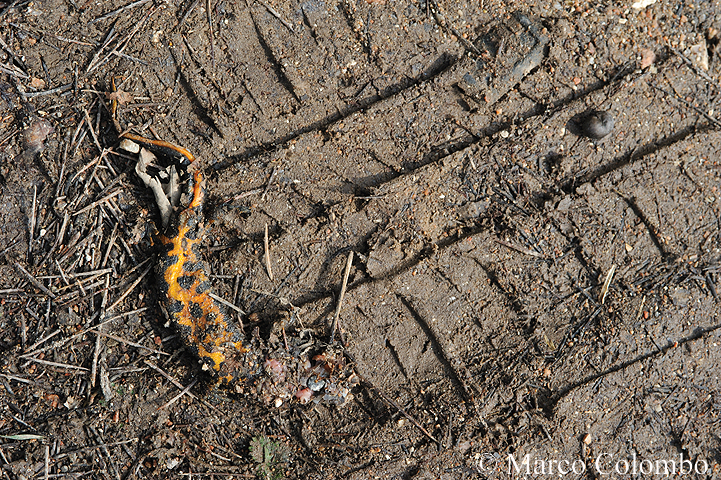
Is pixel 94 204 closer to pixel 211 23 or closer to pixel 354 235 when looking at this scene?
pixel 211 23

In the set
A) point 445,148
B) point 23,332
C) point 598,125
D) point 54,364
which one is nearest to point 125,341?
point 54,364

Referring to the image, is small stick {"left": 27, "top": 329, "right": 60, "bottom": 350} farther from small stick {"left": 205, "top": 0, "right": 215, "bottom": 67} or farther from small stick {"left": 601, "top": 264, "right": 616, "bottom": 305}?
small stick {"left": 601, "top": 264, "right": 616, "bottom": 305}

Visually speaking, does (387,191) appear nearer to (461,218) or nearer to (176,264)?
(461,218)

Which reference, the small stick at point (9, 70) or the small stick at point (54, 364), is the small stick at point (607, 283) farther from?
the small stick at point (9, 70)

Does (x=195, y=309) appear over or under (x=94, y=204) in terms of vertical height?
under

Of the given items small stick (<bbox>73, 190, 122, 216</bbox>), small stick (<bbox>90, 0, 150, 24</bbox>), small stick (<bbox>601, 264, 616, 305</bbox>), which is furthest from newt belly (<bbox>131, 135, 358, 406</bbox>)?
small stick (<bbox>601, 264, 616, 305</bbox>)
